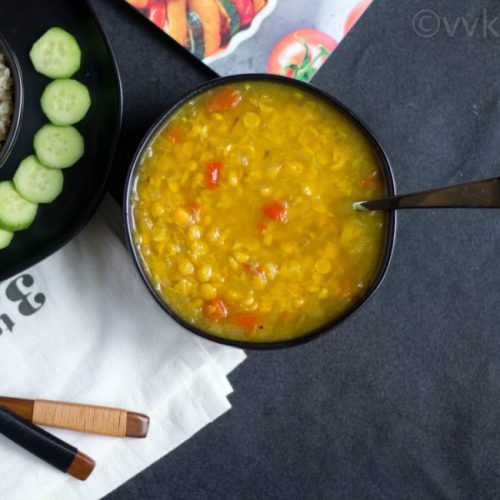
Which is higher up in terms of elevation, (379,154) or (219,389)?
(379,154)

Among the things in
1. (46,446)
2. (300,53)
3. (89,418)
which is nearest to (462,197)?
(300,53)

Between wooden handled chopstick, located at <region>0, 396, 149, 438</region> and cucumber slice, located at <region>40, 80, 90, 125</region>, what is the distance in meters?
0.86

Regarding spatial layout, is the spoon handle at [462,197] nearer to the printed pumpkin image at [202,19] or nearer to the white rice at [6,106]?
the printed pumpkin image at [202,19]

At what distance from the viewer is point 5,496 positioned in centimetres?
219

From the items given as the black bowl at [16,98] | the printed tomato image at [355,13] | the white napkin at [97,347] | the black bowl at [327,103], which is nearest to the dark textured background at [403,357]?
the printed tomato image at [355,13]

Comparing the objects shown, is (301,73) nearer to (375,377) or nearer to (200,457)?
(375,377)

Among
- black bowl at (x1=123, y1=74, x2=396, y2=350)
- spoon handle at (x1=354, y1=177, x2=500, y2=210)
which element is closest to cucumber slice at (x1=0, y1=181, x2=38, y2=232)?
black bowl at (x1=123, y1=74, x2=396, y2=350)

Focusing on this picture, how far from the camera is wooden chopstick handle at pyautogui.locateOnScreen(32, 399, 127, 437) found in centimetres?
217

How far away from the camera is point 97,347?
7.30ft

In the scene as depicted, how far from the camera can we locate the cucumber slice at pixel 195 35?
2182mm

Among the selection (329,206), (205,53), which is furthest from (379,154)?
(205,53)

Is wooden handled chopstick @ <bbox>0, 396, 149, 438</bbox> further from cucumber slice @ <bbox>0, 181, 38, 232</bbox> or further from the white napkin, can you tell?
cucumber slice @ <bbox>0, 181, 38, 232</bbox>

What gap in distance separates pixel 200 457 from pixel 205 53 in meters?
1.30

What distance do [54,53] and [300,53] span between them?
75 cm
